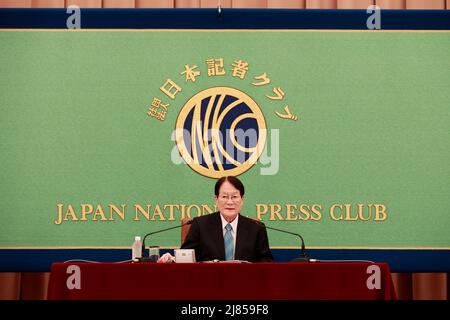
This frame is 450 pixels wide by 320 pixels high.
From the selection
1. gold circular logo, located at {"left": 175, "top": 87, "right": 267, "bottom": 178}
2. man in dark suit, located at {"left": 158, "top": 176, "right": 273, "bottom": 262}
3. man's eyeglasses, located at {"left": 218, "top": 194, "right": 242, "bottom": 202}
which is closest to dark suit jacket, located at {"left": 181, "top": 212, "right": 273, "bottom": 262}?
→ man in dark suit, located at {"left": 158, "top": 176, "right": 273, "bottom": 262}

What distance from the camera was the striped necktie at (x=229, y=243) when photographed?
11.9ft

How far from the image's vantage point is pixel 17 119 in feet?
14.9

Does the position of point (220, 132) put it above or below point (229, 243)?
above

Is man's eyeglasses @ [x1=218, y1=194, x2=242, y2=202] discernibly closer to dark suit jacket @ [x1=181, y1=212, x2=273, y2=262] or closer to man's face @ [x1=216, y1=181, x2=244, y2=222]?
man's face @ [x1=216, y1=181, x2=244, y2=222]

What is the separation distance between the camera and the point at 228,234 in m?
3.67

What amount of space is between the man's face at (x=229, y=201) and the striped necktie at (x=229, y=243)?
50 mm

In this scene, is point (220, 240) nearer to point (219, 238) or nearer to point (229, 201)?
point (219, 238)

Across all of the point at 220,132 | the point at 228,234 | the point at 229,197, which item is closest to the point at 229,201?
the point at 229,197

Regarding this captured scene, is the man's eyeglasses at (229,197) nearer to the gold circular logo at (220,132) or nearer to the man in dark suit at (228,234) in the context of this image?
the man in dark suit at (228,234)

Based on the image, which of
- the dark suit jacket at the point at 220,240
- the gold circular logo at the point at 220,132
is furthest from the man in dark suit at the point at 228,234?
the gold circular logo at the point at 220,132

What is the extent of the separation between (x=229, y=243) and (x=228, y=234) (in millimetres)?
49

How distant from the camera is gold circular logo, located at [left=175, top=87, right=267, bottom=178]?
454cm

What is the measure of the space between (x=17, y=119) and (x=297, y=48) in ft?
6.34
